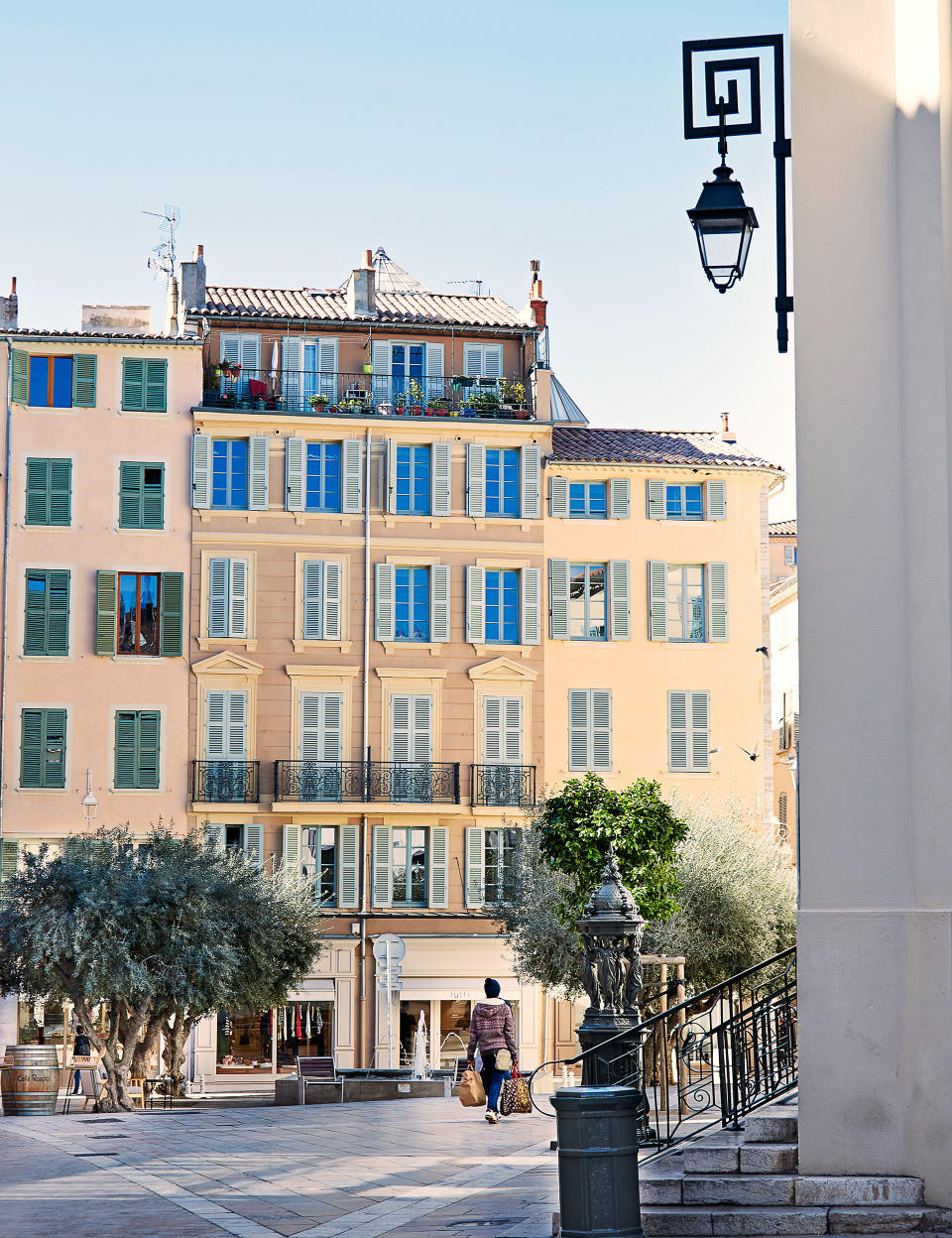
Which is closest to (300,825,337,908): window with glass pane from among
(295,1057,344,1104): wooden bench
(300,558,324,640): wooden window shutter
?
(300,558,324,640): wooden window shutter

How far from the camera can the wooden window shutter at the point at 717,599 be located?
143 feet

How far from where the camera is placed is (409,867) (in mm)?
41562

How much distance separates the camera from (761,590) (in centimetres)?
4419

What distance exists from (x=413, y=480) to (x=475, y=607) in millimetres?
3381

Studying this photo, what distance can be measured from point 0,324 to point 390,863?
15333mm

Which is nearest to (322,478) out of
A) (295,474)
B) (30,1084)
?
(295,474)

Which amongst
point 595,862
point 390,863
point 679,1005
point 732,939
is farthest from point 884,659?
Answer: point 390,863

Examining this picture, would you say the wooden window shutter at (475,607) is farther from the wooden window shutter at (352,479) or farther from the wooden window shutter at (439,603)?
the wooden window shutter at (352,479)

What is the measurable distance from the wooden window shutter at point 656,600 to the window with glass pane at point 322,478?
756cm

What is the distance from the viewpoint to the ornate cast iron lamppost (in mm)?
11195

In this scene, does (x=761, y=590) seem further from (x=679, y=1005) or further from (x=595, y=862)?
(x=679, y=1005)

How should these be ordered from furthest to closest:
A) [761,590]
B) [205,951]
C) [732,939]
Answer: [761,590] < [732,939] < [205,951]

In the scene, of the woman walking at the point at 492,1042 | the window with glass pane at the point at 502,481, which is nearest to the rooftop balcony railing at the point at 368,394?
the window with glass pane at the point at 502,481

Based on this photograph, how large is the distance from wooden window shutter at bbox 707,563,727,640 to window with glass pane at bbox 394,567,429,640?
673 centimetres
